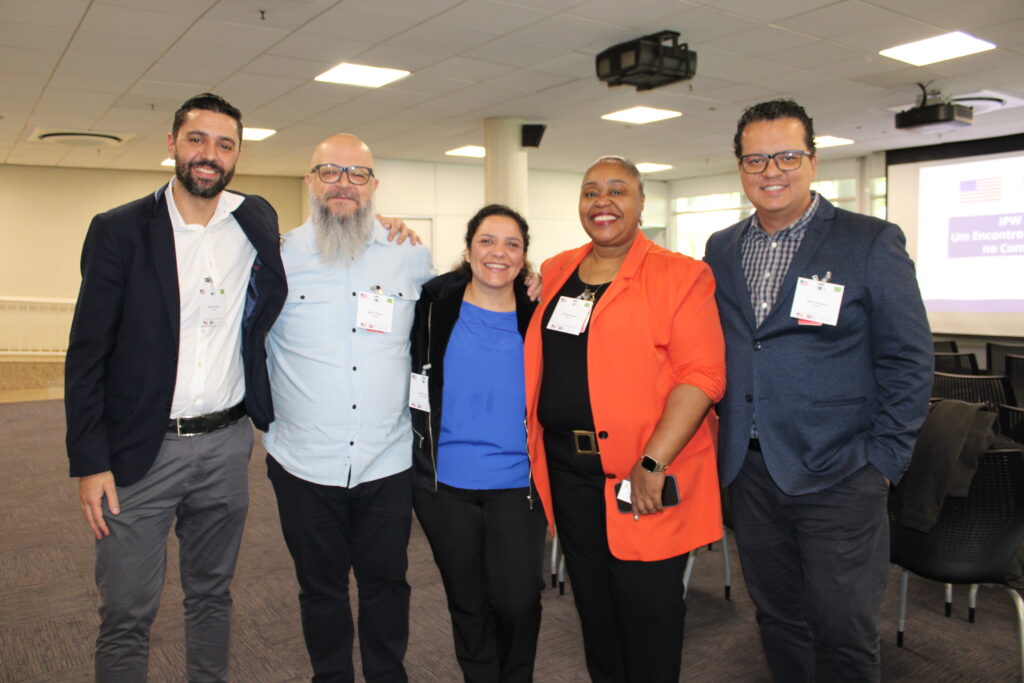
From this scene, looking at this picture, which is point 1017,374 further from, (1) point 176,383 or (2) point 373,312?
(1) point 176,383

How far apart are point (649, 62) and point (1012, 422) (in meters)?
3.89

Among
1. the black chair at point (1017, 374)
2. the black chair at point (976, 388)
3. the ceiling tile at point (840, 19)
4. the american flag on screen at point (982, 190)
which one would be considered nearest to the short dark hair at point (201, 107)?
the black chair at point (976, 388)

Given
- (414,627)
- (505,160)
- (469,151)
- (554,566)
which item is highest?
(469,151)

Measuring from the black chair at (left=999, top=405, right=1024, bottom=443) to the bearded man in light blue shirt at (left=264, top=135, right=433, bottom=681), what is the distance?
2896 mm

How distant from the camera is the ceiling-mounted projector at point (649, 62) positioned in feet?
19.9

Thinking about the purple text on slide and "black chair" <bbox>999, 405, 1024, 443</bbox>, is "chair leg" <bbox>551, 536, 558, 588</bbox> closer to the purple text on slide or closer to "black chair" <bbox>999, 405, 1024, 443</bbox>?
"black chair" <bbox>999, 405, 1024, 443</bbox>

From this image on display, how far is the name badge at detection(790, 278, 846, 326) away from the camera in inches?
76.7

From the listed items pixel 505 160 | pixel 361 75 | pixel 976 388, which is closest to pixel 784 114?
pixel 976 388

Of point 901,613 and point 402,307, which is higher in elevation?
point 402,307

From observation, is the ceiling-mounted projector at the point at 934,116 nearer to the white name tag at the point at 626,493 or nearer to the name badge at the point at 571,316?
the name badge at the point at 571,316

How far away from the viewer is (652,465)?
197cm

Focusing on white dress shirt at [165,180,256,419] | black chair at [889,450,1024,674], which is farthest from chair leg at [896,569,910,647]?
white dress shirt at [165,180,256,419]

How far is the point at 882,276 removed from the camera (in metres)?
1.93

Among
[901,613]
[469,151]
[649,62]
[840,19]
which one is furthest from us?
[469,151]
